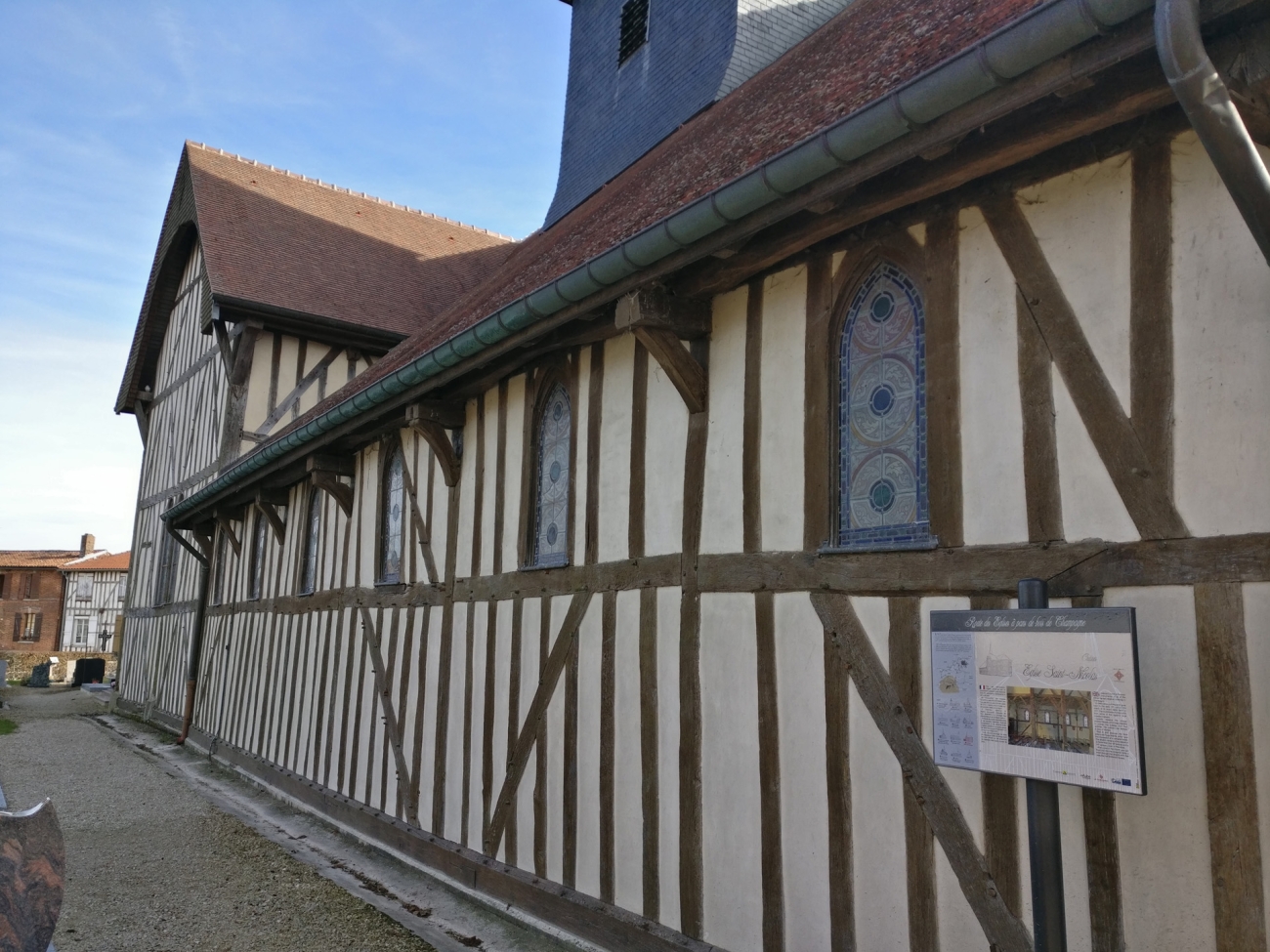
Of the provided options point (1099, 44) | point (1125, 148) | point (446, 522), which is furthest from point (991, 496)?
point (446, 522)

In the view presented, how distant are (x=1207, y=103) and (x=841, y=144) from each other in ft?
3.58

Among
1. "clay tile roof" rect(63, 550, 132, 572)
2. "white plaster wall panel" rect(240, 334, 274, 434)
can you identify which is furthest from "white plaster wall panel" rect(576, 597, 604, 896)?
"clay tile roof" rect(63, 550, 132, 572)

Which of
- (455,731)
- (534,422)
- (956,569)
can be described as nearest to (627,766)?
(455,731)

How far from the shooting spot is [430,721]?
21.3ft

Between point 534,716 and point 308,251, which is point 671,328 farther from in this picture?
point 308,251

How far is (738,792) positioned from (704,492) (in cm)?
131

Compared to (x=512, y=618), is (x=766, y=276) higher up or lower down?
higher up

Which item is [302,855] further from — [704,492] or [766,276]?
[766,276]

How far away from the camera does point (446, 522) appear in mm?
6637

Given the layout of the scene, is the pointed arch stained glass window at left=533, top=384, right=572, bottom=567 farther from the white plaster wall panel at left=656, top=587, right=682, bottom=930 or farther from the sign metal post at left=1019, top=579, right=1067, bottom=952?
the sign metal post at left=1019, top=579, right=1067, bottom=952

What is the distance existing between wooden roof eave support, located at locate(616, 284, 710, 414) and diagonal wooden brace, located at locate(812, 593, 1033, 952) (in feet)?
3.98

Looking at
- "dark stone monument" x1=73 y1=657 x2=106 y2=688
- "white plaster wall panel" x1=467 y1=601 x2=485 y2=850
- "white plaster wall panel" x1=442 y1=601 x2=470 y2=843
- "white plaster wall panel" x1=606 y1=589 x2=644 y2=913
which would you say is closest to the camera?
"white plaster wall panel" x1=606 y1=589 x2=644 y2=913

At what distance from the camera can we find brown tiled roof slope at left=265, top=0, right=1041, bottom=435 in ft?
12.0

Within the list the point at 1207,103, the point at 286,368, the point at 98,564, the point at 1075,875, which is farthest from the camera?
the point at 98,564
